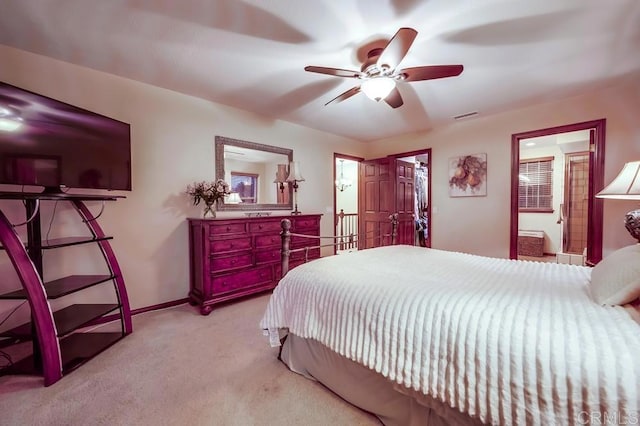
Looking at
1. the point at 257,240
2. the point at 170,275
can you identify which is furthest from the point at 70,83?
Answer: the point at 257,240

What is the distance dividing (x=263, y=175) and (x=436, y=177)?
2874 millimetres

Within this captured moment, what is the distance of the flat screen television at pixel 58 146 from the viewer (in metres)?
1.75

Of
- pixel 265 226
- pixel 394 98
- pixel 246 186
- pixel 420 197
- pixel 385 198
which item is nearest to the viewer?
pixel 394 98

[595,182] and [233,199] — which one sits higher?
[595,182]

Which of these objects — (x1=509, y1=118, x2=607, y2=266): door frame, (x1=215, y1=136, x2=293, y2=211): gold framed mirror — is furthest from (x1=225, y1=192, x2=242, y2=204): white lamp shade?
(x1=509, y1=118, x2=607, y2=266): door frame

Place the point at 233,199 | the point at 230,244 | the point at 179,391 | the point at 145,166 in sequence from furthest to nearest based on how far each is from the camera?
1. the point at 233,199
2. the point at 230,244
3. the point at 145,166
4. the point at 179,391

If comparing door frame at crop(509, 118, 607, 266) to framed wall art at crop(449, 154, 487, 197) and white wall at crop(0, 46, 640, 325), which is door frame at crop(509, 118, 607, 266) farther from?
framed wall art at crop(449, 154, 487, 197)

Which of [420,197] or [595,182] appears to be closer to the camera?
[595,182]

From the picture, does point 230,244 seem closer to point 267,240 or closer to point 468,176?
point 267,240

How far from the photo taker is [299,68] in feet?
8.19

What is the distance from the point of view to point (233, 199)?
11.6 ft

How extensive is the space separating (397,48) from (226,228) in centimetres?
238

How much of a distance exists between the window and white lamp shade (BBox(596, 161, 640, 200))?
4.37 metres

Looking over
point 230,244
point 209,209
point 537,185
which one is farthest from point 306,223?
point 537,185
